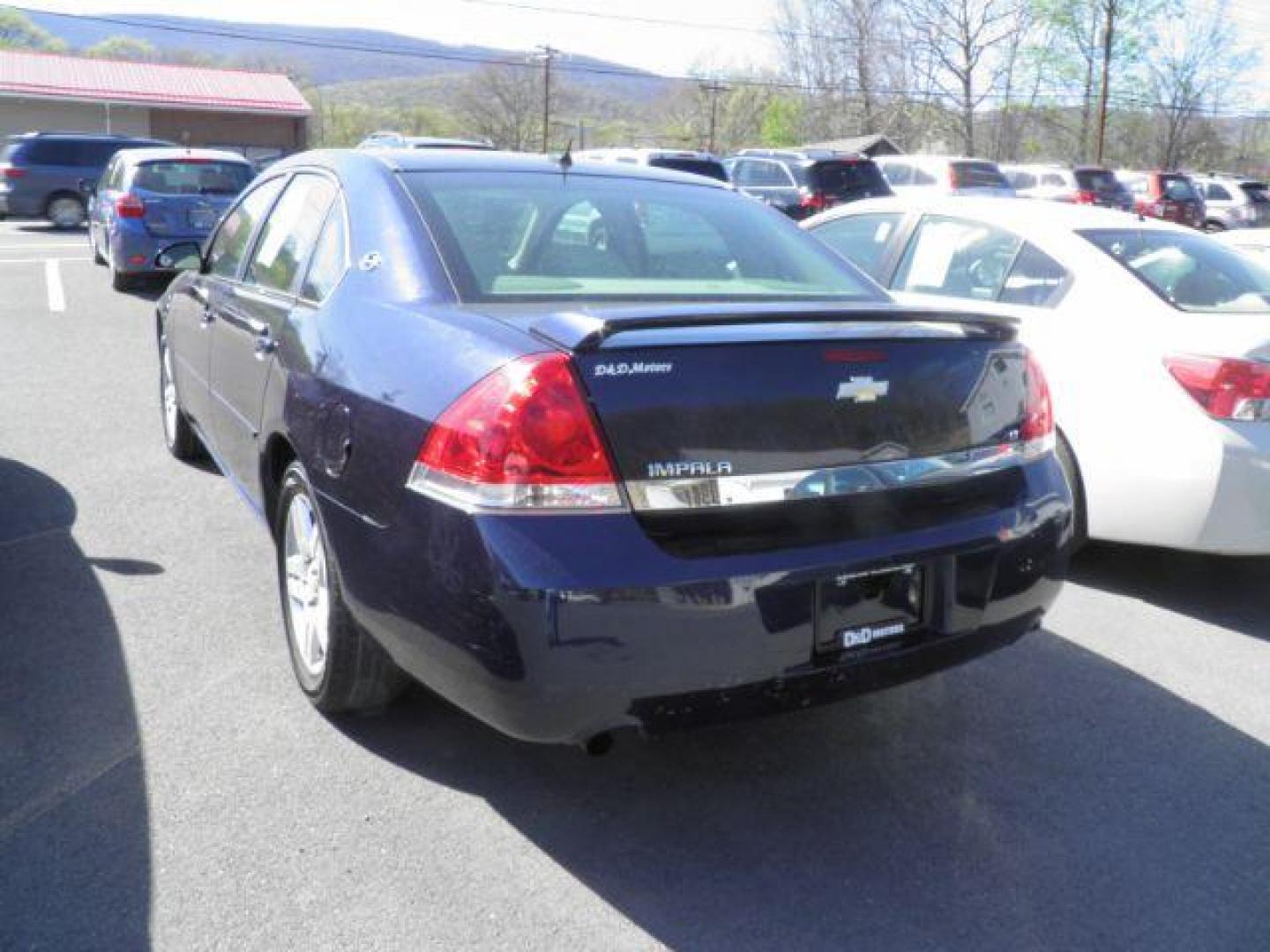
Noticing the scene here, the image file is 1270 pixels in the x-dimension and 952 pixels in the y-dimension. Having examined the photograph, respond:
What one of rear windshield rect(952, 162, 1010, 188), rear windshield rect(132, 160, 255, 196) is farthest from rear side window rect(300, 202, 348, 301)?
rear windshield rect(952, 162, 1010, 188)

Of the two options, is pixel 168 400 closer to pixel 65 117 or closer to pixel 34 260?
pixel 34 260

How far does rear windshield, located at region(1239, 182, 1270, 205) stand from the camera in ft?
95.8

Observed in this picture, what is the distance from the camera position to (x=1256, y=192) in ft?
96.5

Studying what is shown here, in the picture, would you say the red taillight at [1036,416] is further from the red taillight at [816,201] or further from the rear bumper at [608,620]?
the red taillight at [816,201]

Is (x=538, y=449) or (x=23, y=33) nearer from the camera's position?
(x=538, y=449)

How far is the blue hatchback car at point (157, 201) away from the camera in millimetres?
12523

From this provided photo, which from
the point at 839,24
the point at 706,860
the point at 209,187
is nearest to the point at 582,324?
the point at 706,860

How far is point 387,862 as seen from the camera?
2.70 meters

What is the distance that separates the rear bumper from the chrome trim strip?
100mm

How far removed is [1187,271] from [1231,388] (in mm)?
1060

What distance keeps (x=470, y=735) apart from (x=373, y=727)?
27cm

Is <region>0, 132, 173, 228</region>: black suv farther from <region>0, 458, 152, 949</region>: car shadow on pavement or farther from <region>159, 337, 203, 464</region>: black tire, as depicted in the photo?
<region>0, 458, 152, 949</region>: car shadow on pavement

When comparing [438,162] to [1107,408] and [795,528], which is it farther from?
[1107,408]

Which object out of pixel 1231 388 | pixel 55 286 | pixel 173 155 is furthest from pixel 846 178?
pixel 1231 388
